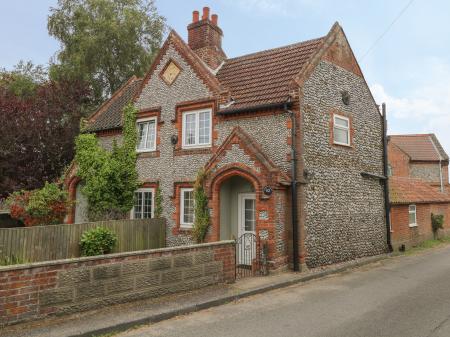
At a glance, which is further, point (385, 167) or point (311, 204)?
point (385, 167)

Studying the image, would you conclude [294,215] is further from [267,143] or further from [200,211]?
[200,211]

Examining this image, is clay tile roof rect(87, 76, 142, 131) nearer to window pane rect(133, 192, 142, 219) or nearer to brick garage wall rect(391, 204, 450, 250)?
window pane rect(133, 192, 142, 219)

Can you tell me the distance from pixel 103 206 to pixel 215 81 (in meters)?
6.87

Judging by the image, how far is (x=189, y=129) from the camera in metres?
15.4

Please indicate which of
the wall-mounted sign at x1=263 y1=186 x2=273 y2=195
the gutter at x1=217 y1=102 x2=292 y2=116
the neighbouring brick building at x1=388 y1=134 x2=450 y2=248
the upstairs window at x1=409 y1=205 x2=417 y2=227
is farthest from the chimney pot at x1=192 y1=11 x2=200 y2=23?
the upstairs window at x1=409 y1=205 x2=417 y2=227

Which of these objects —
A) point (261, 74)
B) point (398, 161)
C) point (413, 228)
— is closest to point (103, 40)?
point (261, 74)

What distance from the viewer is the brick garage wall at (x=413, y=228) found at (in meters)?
18.3

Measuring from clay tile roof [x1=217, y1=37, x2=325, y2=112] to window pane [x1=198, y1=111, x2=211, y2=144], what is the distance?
3.85 ft

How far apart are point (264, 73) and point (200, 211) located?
20.6 ft

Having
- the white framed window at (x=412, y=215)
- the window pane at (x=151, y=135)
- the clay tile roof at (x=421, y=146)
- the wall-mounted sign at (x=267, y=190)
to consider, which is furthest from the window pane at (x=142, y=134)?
the clay tile roof at (x=421, y=146)

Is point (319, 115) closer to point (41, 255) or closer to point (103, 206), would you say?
point (103, 206)

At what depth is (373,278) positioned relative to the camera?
1170 centimetres

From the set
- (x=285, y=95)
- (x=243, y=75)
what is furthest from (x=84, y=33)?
(x=285, y=95)

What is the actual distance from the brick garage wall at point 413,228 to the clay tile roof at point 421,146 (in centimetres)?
1529
